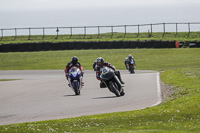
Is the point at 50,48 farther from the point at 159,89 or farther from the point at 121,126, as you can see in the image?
the point at 121,126

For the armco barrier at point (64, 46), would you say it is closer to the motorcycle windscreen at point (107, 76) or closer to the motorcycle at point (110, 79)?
the motorcycle at point (110, 79)

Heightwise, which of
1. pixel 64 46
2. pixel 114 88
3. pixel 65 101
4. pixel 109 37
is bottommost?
pixel 65 101

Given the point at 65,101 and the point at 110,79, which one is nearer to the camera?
the point at 65,101

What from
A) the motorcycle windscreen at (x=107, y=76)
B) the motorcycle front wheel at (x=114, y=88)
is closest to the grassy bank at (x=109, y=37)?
the motorcycle front wheel at (x=114, y=88)

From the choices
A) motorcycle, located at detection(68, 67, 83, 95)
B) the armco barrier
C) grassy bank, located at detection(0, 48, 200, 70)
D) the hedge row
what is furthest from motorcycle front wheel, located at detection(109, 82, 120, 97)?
the hedge row

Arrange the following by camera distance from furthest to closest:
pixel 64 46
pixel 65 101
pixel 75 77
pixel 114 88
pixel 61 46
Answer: pixel 61 46 → pixel 64 46 → pixel 75 77 → pixel 114 88 → pixel 65 101

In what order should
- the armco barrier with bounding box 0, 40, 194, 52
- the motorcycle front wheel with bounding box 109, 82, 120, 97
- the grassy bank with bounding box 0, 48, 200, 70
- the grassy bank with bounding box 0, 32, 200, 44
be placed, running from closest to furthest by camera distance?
the motorcycle front wheel with bounding box 109, 82, 120, 97 < the grassy bank with bounding box 0, 48, 200, 70 < the armco barrier with bounding box 0, 40, 194, 52 < the grassy bank with bounding box 0, 32, 200, 44

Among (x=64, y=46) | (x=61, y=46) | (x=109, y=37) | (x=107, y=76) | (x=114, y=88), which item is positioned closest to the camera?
(x=107, y=76)

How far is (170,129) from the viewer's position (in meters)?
10.2

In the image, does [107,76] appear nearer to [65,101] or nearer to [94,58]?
[65,101]

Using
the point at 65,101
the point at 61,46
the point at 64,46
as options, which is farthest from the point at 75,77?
the point at 61,46

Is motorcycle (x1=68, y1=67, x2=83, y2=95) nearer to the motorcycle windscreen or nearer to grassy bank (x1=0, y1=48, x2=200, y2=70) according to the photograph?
the motorcycle windscreen

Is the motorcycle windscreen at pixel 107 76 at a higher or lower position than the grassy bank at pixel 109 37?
lower

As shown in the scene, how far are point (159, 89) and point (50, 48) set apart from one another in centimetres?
3648
